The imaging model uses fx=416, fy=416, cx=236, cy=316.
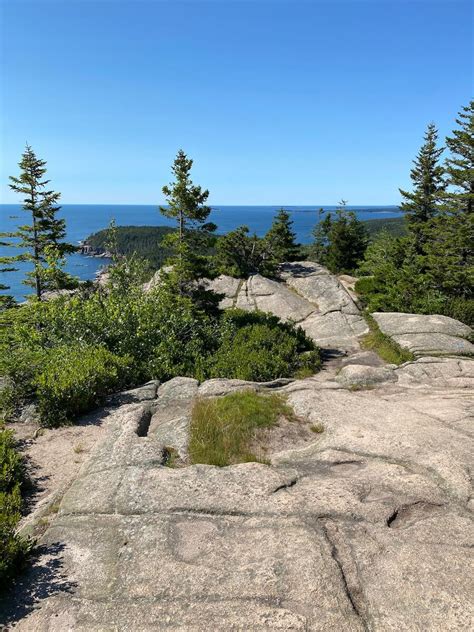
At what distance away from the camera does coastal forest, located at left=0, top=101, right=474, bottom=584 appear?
1037 cm

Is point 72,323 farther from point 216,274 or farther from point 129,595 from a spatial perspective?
point 129,595

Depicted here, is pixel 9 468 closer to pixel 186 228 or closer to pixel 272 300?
pixel 186 228

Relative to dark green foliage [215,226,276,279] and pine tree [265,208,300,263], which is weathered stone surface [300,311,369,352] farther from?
pine tree [265,208,300,263]

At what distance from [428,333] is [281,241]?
2056 cm

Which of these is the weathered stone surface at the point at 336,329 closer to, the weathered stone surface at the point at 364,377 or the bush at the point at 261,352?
the bush at the point at 261,352

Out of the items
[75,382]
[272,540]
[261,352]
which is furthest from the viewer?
[261,352]

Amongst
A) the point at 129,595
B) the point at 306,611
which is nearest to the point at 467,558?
the point at 306,611

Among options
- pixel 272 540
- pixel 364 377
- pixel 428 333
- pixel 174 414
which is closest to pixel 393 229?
pixel 428 333

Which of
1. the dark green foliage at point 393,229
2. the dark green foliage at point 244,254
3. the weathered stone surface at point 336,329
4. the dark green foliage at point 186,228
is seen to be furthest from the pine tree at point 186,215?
the dark green foliage at point 393,229

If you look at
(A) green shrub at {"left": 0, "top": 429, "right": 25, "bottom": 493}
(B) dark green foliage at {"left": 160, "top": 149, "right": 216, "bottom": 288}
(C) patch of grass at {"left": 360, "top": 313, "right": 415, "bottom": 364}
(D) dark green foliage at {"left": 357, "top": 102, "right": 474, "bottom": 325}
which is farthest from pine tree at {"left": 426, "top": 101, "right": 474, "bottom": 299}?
(A) green shrub at {"left": 0, "top": 429, "right": 25, "bottom": 493}

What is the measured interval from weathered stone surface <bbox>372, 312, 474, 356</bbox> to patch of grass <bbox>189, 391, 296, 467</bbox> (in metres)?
8.15

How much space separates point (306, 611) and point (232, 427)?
14.1ft

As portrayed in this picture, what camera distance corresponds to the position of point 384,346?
1758 centimetres

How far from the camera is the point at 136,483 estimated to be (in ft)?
21.5
